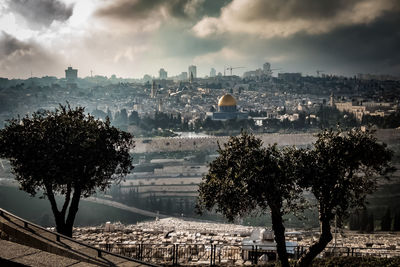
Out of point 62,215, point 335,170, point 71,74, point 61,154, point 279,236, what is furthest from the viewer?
point 71,74

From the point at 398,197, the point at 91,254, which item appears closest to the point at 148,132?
the point at 398,197

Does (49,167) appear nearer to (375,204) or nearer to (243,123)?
(375,204)

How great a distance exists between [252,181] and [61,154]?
396 cm

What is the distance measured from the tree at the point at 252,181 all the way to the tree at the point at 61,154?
2614 millimetres

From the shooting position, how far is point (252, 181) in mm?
6332

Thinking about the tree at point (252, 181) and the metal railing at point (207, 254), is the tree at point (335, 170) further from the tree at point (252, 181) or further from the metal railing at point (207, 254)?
the metal railing at point (207, 254)

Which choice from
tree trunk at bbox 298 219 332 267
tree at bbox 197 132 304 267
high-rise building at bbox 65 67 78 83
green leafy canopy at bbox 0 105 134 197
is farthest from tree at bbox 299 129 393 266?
high-rise building at bbox 65 67 78 83

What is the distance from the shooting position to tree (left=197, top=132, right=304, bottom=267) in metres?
6.32

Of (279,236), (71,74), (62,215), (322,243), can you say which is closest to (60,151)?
(62,215)

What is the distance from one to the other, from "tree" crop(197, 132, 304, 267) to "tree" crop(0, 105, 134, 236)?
2.61 metres

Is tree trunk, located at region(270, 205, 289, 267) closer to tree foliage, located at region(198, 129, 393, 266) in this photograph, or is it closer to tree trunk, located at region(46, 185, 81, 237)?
tree foliage, located at region(198, 129, 393, 266)

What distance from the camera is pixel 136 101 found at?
10888 cm

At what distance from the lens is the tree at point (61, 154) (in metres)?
8.23

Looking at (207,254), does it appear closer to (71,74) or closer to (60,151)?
(60,151)
